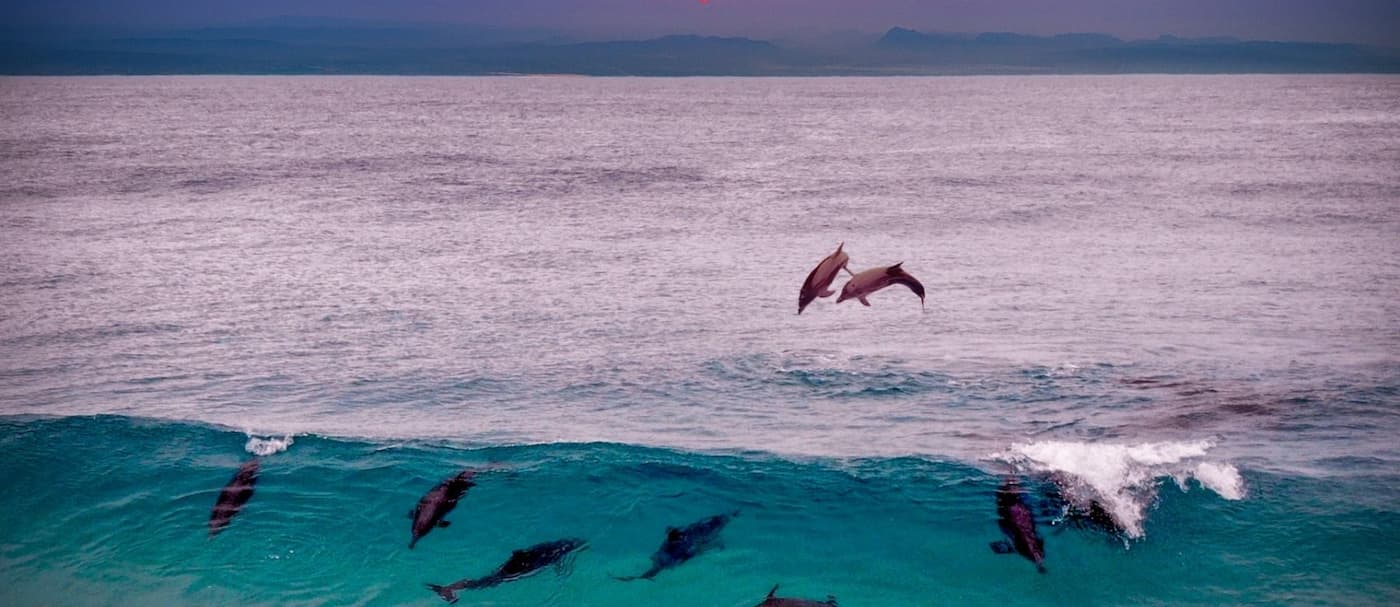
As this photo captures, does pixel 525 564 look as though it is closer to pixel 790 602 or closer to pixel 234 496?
pixel 790 602

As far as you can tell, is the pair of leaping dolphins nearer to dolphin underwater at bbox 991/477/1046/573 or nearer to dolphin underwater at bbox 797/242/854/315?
dolphin underwater at bbox 797/242/854/315

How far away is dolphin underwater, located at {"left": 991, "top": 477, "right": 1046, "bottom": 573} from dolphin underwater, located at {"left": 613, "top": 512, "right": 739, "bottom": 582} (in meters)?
2.95

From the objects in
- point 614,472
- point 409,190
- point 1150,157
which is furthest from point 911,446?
point 1150,157

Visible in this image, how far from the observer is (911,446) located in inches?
486

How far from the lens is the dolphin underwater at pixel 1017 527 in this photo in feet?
31.9

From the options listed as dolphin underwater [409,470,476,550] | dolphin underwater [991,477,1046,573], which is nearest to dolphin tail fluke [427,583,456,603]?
dolphin underwater [409,470,476,550]

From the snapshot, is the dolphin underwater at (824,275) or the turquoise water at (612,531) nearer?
the dolphin underwater at (824,275)

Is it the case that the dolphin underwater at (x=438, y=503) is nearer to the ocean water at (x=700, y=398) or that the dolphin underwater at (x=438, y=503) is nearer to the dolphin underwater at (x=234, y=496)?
the ocean water at (x=700, y=398)

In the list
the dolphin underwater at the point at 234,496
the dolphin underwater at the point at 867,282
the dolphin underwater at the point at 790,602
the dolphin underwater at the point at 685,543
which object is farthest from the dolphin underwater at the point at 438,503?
the dolphin underwater at the point at 867,282

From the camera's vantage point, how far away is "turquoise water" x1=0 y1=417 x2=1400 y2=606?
9469 mm

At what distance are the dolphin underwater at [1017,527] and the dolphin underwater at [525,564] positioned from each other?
4.60 metres

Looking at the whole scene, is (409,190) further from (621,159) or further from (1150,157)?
(1150,157)

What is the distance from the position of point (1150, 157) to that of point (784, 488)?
53.2 metres

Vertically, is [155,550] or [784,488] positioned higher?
[784,488]
